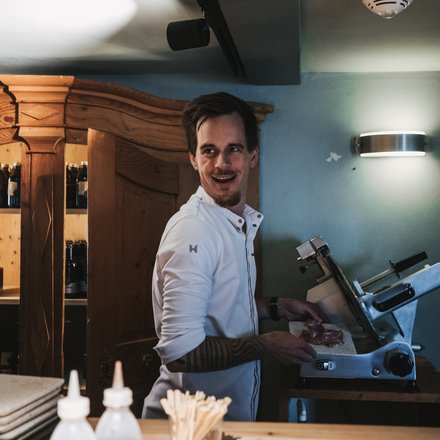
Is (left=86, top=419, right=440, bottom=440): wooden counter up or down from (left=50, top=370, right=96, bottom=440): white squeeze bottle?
down

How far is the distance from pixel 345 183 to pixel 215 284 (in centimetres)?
141

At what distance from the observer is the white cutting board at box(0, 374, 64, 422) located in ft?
2.73

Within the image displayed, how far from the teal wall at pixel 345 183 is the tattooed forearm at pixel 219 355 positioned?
1.17 meters

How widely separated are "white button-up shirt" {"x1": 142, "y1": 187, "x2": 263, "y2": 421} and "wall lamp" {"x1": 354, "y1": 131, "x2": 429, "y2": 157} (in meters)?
1.23

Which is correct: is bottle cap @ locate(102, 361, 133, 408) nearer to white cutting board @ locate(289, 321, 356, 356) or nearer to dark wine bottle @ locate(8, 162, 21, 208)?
white cutting board @ locate(289, 321, 356, 356)

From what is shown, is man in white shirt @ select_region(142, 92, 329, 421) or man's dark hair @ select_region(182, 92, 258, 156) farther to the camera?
man's dark hair @ select_region(182, 92, 258, 156)

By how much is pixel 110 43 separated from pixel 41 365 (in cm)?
171

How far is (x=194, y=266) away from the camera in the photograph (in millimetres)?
1365

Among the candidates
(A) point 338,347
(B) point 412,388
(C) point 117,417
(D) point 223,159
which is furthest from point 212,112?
(B) point 412,388

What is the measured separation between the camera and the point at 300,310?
1.98 metres

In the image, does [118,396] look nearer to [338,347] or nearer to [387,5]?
[338,347]

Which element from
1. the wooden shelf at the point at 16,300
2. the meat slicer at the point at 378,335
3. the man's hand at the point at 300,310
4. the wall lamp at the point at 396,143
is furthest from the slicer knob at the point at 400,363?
the wooden shelf at the point at 16,300

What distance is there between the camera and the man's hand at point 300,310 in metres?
1.97

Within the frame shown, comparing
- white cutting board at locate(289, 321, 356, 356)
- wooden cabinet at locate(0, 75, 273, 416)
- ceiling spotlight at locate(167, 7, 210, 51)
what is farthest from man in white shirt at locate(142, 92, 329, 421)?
wooden cabinet at locate(0, 75, 273, 416)
